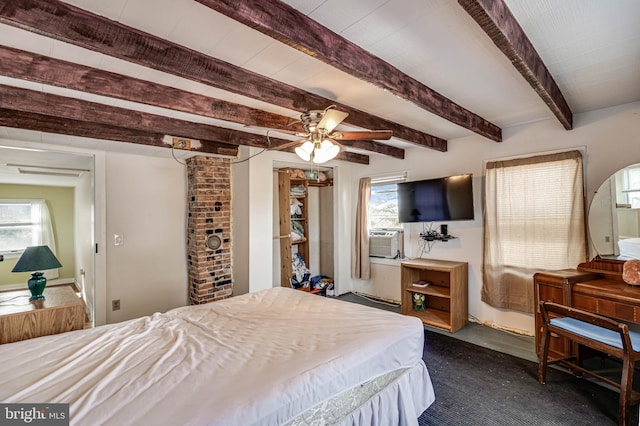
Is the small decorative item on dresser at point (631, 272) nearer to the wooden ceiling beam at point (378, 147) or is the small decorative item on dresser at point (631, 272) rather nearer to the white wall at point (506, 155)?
the white wall at point (506, 155)

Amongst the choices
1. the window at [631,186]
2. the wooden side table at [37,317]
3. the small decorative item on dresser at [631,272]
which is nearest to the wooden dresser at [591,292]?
the small decorative item on dresser at [631,272]

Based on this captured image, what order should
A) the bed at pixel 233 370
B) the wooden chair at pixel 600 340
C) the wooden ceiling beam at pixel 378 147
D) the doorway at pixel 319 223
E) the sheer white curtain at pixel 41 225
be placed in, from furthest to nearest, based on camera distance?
1. the doorway at pixel 319 223
2. the wooden ceiling beam at pixel 378 147
3. the sheer white curtain at pixel 41 225
4. the wooden chair at pixel 600 340
5. the bed at pixel 233 370

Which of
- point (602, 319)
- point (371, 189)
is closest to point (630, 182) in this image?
point (602, 319)

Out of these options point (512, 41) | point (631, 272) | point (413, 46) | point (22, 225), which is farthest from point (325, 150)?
point (22, 225)

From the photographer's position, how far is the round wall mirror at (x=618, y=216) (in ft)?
8.64

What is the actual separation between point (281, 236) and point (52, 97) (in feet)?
9.76

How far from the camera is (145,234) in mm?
3824

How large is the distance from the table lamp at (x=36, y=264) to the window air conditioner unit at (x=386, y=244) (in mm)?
3794

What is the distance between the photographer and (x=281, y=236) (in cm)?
456

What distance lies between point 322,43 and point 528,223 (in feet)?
9.93

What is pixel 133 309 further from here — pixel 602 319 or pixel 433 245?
pixel 602 319

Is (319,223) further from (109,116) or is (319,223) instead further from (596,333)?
(596,333)

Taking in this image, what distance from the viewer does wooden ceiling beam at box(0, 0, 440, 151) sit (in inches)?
48.9

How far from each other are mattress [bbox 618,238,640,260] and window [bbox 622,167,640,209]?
297 mm
